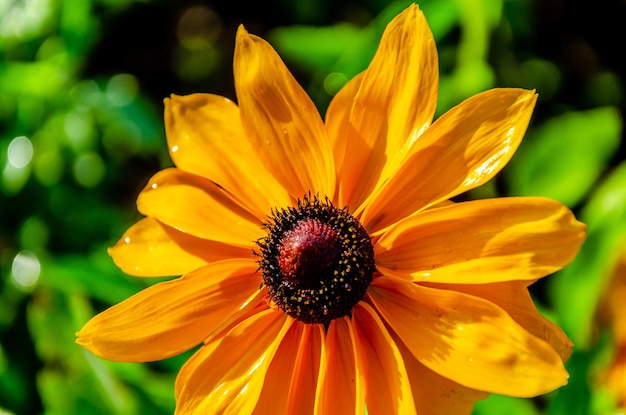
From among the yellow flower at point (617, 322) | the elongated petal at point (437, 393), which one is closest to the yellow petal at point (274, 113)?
the elongated petal at point (437, 393)

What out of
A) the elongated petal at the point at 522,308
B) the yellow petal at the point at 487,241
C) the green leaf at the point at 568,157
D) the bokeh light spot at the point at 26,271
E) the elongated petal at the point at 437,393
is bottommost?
the green leaf at the point at 568,157

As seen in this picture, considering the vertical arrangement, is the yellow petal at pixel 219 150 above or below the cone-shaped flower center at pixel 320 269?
above

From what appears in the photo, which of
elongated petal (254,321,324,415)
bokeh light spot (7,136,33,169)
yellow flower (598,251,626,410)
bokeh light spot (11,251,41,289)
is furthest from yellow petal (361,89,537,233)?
bokeh light spot (7,136,33,169)

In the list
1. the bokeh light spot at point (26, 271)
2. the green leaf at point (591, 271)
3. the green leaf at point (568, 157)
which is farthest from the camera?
the bokeh light spot at point (26, 271)

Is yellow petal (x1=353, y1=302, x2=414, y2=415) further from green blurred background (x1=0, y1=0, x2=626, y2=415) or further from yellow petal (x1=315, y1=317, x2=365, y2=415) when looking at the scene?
green blurred background (x1=0, y1=0, x2=626, y2=415)

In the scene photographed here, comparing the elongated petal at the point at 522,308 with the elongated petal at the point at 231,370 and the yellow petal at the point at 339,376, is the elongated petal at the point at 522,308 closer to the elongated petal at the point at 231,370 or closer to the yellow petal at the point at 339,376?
the yellow petal at the point at 339,376

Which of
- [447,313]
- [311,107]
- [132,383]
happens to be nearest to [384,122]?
[311,107]

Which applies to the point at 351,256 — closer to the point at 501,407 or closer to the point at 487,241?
the point at 487,241
